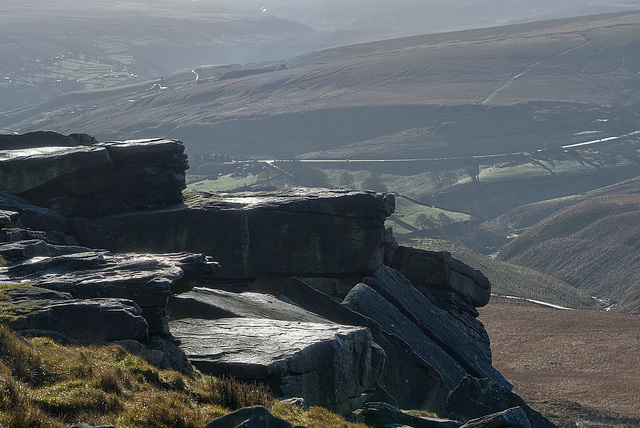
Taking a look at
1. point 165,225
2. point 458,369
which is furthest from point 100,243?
point 458,369

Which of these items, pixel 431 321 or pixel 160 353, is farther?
pixel 431 321

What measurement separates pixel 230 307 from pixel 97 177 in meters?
11.9

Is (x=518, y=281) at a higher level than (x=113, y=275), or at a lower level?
lower

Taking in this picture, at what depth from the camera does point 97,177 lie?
3156 centimetres

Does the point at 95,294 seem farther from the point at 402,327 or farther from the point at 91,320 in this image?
the point at 402,327

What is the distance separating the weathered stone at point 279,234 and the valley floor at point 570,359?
18282mm

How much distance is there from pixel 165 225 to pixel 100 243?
8.52 feet

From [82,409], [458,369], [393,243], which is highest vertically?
[82,409]

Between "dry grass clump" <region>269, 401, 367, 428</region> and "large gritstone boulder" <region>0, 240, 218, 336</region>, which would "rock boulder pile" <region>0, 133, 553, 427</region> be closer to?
"large gritstone boulder" <region>0, 240, 218, 336</region>

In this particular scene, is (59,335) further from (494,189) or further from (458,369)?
(494,189)

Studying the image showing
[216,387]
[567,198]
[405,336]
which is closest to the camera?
[216,387]

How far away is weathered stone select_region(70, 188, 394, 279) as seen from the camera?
1243 inches

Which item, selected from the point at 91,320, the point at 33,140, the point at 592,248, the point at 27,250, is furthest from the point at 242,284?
the point at 592,248

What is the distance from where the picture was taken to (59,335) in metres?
15.8
